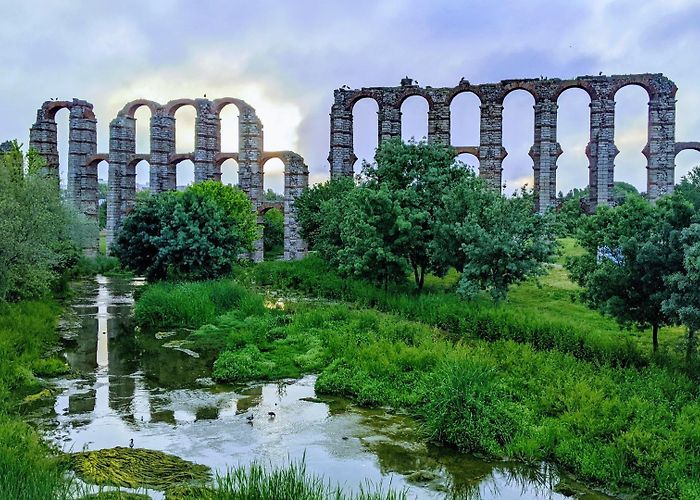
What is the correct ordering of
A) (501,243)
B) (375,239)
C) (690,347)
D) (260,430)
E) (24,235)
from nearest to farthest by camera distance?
1. (260,430)
2. (690,347)
3. (24,235)
4. (501,243)
5. (375,239)

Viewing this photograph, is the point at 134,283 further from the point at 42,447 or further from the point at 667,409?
the point at 667,409

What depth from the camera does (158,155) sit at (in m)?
42.0

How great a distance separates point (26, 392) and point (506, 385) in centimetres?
797

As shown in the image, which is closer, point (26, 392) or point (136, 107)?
point (26, 392)

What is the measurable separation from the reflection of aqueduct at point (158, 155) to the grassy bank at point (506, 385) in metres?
22.6

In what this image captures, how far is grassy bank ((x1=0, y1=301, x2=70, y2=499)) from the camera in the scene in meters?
6.57

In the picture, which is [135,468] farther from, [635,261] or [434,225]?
[434,225]

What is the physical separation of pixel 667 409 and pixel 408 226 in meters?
9.78

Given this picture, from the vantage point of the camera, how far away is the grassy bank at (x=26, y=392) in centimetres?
657

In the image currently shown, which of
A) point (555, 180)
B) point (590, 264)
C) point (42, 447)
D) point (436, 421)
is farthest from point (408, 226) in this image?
point (555, 180)

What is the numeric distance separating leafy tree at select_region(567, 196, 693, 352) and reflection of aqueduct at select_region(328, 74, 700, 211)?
18849mm

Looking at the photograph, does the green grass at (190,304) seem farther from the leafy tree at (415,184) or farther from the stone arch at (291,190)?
the stone arch at (291,190)

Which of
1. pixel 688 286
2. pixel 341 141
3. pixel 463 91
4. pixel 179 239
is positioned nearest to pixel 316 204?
pixel 341 141

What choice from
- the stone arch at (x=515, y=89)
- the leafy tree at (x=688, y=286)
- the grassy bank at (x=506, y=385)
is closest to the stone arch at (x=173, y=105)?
the stone arch at (x=515, y=89)
